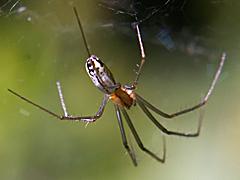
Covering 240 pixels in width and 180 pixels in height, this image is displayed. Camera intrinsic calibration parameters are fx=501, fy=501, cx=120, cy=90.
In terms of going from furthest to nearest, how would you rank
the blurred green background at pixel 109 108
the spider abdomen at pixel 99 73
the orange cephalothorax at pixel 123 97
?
the blurred green background at pixel 109 108 → the orange cephalothorax at pixel 123 97 → the spider abdomen at pixel 99 73

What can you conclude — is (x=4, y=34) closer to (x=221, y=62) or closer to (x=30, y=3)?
(x=30, y=3)

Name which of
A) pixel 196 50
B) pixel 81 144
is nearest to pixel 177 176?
pixel 81 144

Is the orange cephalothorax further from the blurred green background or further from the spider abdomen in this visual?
the blurred green background

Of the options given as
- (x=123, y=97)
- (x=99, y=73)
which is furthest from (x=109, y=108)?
(x=99, y=73)

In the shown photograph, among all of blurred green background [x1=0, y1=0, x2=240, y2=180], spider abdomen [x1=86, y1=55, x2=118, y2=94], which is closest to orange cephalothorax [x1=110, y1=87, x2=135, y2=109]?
spider abdomen [x1=86, y1=55, x2=118, y2=94]

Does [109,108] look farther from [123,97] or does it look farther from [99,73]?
[99,73]

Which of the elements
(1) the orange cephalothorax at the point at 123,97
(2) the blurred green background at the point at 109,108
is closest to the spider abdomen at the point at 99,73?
(1) the orange cephalothorax at the point at 123,97

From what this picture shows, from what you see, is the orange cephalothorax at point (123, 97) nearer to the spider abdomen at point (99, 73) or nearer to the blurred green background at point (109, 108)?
the spider abdomen at point (99, 73)
